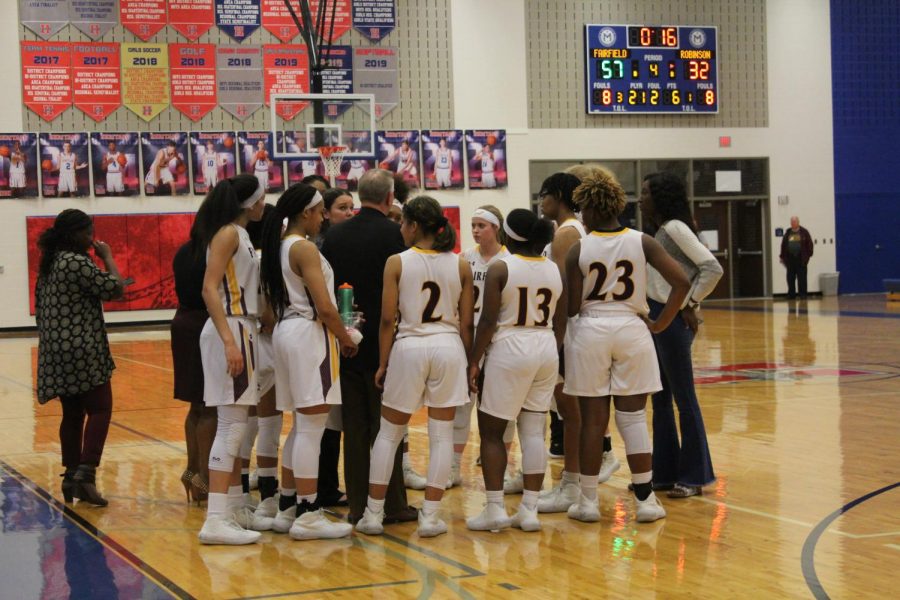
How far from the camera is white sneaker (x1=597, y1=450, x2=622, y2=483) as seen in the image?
7.07 meters

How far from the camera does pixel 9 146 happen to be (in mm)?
22047

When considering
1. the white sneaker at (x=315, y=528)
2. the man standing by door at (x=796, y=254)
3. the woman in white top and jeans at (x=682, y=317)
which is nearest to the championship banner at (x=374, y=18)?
the man standing by door at (x=796, y=254)

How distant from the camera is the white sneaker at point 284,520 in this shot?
5.94 m

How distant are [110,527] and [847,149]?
80.5 feet

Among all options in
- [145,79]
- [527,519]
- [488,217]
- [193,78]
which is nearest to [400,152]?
[193,78]

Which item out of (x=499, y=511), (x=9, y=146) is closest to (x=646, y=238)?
(x=499, y=511)

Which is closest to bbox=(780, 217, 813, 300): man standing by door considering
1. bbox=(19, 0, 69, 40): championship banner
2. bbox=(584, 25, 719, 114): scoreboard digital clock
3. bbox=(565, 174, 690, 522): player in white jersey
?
bbox=(584, 25, 719, 114): scoreboard digital clock

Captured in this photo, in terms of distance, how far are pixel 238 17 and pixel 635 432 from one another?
19.3m

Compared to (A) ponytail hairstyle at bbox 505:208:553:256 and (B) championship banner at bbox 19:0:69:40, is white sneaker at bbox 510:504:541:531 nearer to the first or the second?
(A) ponytail hairstyle at bbox 505:208:553:256

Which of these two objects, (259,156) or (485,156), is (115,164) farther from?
(485,156)

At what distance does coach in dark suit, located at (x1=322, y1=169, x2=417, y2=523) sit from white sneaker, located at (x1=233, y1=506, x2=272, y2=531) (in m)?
0.45

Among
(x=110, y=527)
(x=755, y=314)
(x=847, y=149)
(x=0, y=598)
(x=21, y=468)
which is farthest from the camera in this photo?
(x=847, y=149)

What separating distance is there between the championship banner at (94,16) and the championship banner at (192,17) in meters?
1.11

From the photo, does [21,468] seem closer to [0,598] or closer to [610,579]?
[0,598]
